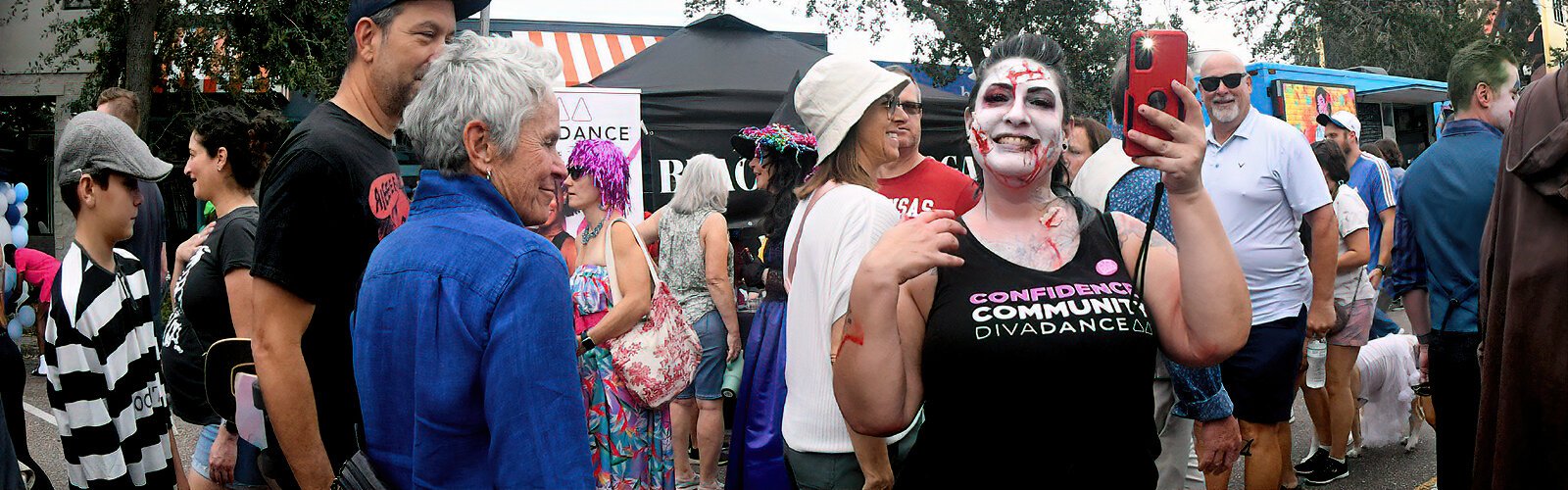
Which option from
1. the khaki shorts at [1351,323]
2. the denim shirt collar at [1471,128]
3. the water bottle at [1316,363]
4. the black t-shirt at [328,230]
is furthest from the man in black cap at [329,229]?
the khaki shorts at [1351,323]

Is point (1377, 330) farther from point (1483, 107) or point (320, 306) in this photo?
point (320, 306)

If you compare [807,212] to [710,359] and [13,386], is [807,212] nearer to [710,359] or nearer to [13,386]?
[13,386]

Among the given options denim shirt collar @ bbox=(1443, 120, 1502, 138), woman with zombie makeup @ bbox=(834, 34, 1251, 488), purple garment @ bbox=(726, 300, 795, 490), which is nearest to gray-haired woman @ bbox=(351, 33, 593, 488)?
woman with zombie makeup @ bbox=(834, 34, 1251, 488)

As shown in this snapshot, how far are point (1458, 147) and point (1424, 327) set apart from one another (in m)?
0.72

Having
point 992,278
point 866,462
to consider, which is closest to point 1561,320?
point 992,278

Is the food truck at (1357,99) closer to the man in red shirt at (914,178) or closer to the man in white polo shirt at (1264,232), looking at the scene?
the man in white polo shirt at (1264,232)

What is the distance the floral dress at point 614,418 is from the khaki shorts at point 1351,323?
3.71 m

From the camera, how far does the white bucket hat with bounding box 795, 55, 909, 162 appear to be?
A: 3.23m

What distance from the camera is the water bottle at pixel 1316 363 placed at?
225 inches

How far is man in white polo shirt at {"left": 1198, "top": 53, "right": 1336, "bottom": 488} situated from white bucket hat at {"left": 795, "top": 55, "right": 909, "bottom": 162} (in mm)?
1753

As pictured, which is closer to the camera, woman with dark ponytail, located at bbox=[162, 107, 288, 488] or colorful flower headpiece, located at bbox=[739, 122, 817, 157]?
→ woman with dark ponytail, located at bbox=[162, 107, 288, 488]

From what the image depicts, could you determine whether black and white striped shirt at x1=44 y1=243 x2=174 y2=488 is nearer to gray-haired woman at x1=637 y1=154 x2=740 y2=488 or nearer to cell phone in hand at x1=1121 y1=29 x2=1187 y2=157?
gray-haired woman at x1=637 y1=154 x2=740 y2=488

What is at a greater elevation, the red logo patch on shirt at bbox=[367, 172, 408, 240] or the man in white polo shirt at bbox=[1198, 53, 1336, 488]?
the red logo patch on shirt at bbox=[367, 172, 408, 240]

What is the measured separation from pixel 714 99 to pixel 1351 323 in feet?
14.6
